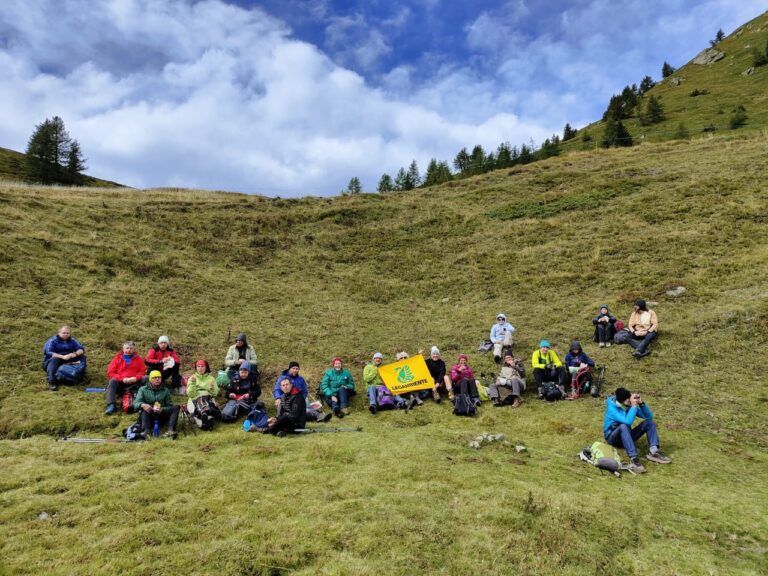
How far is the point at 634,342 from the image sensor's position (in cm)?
1609

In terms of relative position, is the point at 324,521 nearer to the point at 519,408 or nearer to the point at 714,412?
the point at 519,408

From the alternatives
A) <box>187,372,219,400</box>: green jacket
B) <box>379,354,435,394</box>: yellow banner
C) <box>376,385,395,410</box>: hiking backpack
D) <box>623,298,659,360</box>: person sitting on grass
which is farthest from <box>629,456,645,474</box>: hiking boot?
<box>187,372,219,400</box>: green jacket

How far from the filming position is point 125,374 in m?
12.8

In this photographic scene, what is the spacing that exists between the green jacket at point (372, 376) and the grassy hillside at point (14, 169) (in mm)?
79697

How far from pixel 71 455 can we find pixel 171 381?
17.7 ft

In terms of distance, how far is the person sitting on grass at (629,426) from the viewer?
9633mm

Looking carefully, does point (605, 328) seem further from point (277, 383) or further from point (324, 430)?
point (277, 383)

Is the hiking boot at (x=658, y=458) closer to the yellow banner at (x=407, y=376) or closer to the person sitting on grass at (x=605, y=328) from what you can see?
the yellow banner at (x=407, y=376)

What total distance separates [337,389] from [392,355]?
16.6ft

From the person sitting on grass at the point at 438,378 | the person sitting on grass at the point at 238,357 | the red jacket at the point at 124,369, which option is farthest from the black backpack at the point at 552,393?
the red jacket at the point at 124,369

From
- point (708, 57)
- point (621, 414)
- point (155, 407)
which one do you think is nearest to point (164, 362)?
point (155, 407)

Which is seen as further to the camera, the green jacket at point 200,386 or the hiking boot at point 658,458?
the green jacket at point 200,386

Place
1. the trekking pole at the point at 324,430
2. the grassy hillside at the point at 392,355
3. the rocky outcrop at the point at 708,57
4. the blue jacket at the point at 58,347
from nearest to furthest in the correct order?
the grassy hillside at the point at 392,355, the trekking pole at the point at 324,430, the blue jacket at the point at 58,347, the rocky outcrop at the point at 708,57

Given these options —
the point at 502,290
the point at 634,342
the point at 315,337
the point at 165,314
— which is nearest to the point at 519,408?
the point at 634,342
